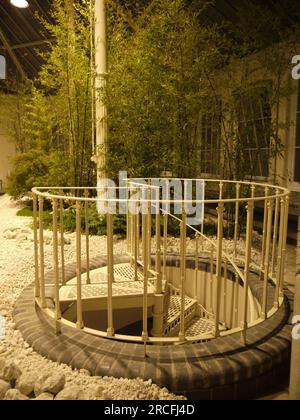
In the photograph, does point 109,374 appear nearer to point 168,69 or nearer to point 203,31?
point 168,69

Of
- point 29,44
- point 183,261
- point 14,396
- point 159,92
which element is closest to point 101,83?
point 159,92

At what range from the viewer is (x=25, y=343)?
1.87m

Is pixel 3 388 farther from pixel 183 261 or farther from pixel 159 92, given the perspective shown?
pixel 159 92

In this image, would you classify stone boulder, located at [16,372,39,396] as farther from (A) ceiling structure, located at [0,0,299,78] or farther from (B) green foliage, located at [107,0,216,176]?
(A) ceiling structure, located at [0,0,299,78]

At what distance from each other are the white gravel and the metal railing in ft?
0.73

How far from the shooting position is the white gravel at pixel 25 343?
147 centimetres

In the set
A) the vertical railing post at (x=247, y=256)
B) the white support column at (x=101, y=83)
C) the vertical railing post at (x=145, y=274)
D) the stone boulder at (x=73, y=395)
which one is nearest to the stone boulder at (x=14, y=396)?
the stone boulder at (x=73, y=395)

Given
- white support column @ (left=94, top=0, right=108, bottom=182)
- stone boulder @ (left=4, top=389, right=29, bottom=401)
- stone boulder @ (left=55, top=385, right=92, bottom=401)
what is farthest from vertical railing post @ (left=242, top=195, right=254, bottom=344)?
white support column @ (left=94, top=0, right=108, bottom=182)

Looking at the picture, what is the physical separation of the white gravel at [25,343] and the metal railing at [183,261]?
221 mm

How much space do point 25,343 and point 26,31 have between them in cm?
920

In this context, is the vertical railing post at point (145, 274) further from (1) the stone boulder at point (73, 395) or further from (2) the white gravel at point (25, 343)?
(1) the stone boulder at point (73, 395)

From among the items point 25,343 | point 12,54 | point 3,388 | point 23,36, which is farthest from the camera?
point 12,54
